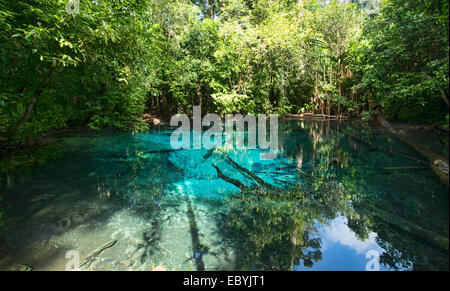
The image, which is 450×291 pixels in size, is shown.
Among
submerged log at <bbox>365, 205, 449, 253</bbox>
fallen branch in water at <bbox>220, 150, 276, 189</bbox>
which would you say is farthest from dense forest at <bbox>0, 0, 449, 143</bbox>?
fallen branch in water at <bbox>220, 150, 276, 189</bbox>

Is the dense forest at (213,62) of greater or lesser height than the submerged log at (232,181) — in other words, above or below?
above

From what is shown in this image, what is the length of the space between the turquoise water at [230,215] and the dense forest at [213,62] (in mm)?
1349

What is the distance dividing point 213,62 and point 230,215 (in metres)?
15.0

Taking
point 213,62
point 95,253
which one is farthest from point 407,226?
point 213,62

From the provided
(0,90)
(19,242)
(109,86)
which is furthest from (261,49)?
(19,242)

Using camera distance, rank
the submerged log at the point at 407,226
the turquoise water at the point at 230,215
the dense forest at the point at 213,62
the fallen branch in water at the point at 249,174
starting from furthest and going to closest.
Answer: the fallen branch in water at the point at 249,174, the dense forest at the point at 213,62, the turquoise water at the point at 230,215, the submerged log at the point at 407,226

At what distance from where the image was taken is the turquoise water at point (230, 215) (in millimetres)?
2164

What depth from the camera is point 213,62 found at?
1616cm

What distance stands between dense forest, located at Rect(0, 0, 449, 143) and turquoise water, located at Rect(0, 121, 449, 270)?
53.1 inches

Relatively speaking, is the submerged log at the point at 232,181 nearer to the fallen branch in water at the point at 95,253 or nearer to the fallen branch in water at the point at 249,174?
the fallen branch in water at the point at 249,174

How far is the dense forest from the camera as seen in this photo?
10.6ft

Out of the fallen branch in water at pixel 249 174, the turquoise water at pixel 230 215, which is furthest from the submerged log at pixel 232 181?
the fallen branch in water at pixel 249 174

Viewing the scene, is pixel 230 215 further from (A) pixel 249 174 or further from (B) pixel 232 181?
(A) pixel 249 174

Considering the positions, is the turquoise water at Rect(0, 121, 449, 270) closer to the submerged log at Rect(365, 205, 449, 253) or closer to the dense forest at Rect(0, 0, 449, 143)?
the submerged log at Rect(365, 205, 449, 253)
